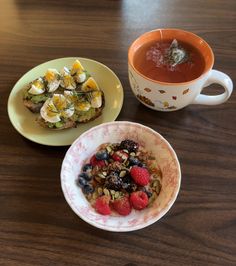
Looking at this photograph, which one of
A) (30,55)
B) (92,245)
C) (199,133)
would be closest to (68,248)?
(92,245)

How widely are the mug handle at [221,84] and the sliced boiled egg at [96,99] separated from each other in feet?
0.73

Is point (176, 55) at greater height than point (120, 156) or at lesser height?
greater

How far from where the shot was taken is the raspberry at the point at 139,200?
1.88ft

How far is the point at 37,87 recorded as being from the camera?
2.48 feet

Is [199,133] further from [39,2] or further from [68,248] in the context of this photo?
[39,2]

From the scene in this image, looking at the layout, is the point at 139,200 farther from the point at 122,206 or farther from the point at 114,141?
the point at 114,141


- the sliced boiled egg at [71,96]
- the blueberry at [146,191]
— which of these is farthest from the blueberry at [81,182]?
the sliced boiled egg at [71,96]

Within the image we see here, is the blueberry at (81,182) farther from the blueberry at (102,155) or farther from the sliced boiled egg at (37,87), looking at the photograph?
the sliced boiled egg at (37,87)

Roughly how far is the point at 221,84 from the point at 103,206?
373mm

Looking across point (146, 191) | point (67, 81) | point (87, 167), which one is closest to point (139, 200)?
point (146, 191)

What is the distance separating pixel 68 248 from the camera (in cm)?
58

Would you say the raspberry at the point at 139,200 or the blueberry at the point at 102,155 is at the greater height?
the blueberry at the point at 102,155

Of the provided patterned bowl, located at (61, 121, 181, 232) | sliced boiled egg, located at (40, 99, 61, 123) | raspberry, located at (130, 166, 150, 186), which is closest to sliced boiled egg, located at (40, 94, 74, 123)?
sliced boiled egg, located at (40, 99, 61, 123)

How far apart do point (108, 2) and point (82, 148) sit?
26.5 inches
